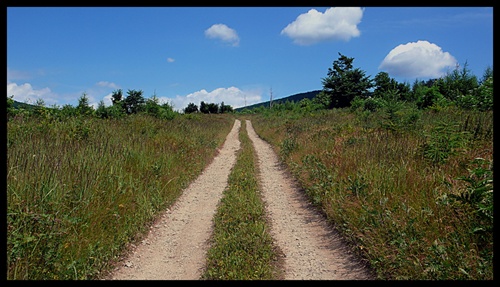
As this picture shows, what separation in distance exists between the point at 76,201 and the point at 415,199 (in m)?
5.14

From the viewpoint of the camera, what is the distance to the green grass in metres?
4.08

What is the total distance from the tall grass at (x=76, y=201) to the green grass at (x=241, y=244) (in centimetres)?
136

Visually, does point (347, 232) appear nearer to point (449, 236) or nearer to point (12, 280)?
point (449, 236)

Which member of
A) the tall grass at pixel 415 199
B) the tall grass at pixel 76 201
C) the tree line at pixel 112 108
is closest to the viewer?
the tall grass at pixel 415 199

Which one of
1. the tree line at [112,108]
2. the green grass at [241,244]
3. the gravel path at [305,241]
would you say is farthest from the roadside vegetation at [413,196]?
the tree line at [112,108]

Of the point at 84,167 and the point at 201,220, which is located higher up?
the point at 84,167

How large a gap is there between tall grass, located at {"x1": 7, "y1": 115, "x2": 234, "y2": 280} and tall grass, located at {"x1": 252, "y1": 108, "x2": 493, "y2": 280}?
11.4ft

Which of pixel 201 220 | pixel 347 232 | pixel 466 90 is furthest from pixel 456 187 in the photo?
pixel 466 90

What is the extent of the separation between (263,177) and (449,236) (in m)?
6.59

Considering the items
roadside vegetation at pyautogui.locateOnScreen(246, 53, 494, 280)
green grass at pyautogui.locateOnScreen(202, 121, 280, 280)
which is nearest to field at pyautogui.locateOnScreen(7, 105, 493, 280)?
roadside vegetation at pyautogui.locateOnScreen(246, 53, 494, 280)

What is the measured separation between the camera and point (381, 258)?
4.09 m

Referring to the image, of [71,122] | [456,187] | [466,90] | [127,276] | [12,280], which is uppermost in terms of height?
[466,90]

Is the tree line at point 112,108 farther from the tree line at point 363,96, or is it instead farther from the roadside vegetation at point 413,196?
the roadside vegetation at point 413,196

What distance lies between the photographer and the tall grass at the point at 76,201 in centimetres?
384
